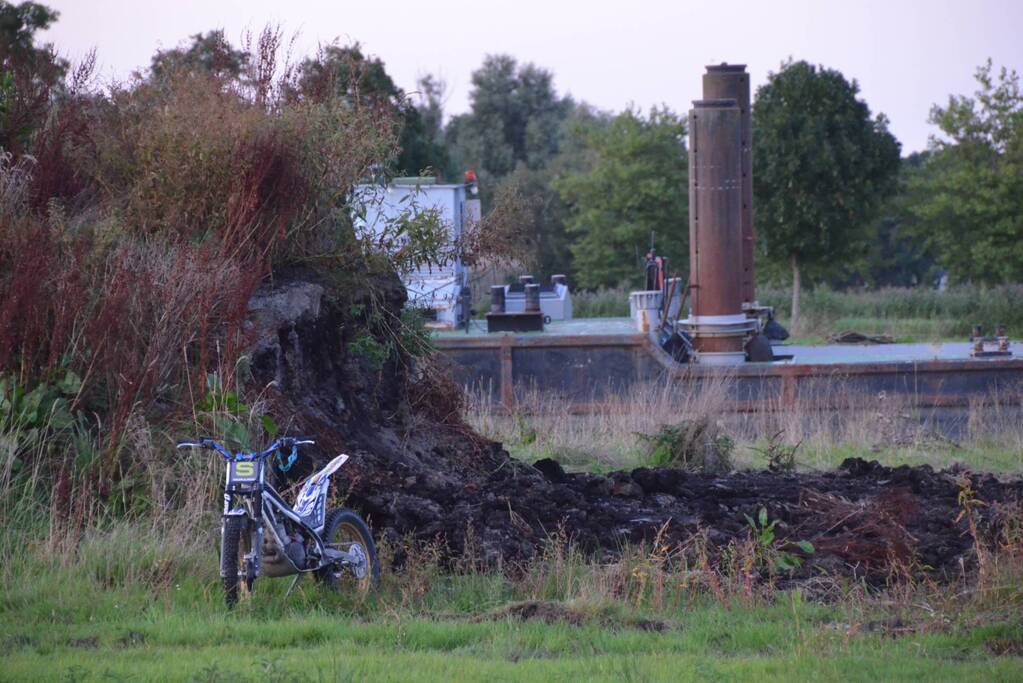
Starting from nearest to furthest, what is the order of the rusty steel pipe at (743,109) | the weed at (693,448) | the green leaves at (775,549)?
the green leaves at (775,549) → the weed at (693,448) → the rusty steel pipe at (743,109)

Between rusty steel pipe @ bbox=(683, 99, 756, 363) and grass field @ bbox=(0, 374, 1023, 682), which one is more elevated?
rusty steel pipe @ bbox=(683, 99, 756, 363)

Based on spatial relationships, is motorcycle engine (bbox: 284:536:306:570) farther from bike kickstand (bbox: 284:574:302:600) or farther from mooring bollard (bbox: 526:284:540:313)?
mooring bollard (bbox: 526:284:540:313)

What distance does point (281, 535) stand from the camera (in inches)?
257

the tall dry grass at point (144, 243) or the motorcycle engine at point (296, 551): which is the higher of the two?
the tall dry grass at point (144, 243)

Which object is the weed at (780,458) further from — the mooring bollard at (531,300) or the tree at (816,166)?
the tree at (816,166)

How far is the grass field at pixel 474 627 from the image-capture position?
531 cm

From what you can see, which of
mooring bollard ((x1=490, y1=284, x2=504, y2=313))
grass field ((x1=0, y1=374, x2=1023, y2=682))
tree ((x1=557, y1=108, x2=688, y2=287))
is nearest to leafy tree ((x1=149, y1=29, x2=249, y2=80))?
grass field ((x1=0, y1=374, x2=1023, y2=682))

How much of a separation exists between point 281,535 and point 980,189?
34.6 meters

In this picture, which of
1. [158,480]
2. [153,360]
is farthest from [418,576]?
[153,360]

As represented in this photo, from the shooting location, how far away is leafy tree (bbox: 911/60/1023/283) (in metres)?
36.8

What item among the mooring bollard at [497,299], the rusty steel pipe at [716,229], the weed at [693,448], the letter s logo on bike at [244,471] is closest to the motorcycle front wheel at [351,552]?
the letter s logo on bike at [244,471]

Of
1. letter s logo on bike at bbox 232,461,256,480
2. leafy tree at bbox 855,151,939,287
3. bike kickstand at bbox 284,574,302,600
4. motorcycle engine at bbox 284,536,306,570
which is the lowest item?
bike kickstand at bbox 284,574,302,600

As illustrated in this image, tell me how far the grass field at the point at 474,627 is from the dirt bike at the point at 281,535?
16cm

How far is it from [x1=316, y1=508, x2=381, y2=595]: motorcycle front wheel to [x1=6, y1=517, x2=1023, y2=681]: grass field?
4.3 inches
